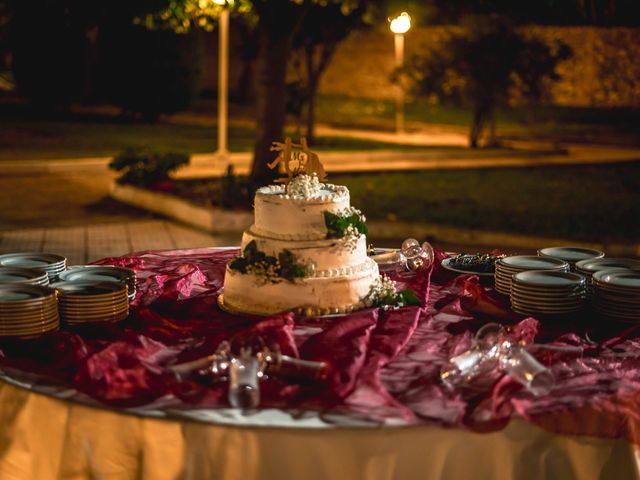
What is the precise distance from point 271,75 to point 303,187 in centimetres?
1003

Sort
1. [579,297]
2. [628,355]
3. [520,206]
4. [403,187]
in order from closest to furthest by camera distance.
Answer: [628,355], [579,297], [520,206], [403,187]

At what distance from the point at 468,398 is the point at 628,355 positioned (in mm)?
803

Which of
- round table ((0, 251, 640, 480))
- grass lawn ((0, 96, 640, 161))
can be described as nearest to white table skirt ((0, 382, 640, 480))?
round table ((0, 251, 640, 480))

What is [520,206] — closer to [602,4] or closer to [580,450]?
[602,4]

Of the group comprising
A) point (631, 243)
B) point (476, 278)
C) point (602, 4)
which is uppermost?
point (602, 4)

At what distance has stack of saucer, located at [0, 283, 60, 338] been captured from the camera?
390 centimetres

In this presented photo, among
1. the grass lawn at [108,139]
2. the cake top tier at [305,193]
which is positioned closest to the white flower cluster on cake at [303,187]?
the cake top tier at [305,193]

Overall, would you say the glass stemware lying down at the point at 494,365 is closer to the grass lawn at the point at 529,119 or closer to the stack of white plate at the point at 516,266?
the stack of white plate at the point at 516,266

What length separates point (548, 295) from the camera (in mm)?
4305

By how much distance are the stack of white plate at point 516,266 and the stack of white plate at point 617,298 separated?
0.40 metres

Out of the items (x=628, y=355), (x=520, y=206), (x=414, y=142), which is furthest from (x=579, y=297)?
(x=414, y=142)

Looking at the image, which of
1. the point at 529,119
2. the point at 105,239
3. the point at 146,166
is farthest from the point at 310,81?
the point at 105,239

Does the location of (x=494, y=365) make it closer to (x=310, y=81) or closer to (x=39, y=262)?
(x=39, y=262)

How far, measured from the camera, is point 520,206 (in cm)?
1409
